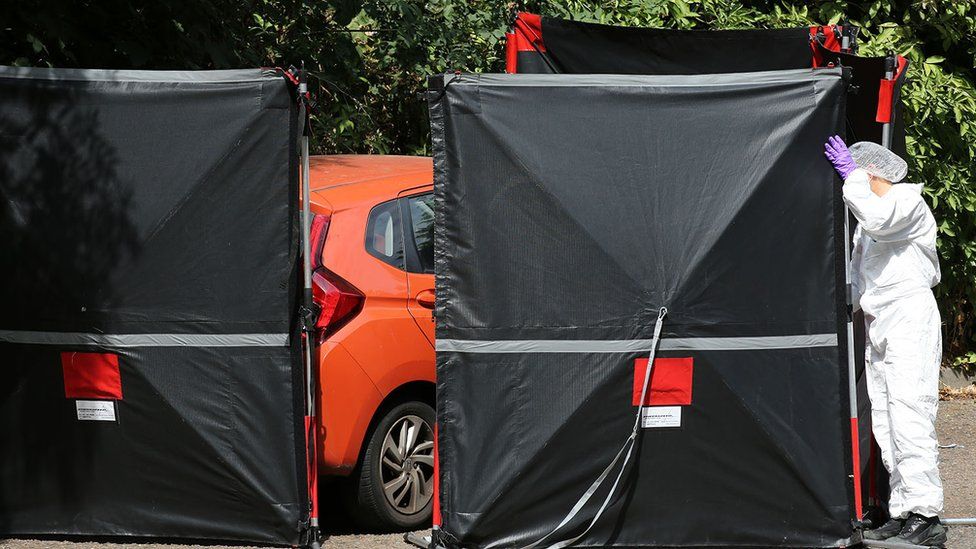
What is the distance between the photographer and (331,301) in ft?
18.3

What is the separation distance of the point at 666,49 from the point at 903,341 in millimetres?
2406

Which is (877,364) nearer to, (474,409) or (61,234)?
(474,409)

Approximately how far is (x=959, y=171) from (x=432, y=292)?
510 cm

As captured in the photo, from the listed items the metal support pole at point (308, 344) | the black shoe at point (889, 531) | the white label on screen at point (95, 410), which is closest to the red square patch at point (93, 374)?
the white label on screen at point (95, 410)

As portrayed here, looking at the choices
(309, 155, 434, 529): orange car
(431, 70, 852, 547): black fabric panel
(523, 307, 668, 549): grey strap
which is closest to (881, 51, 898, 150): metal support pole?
(431, 70, 852, 547): black fabric panel

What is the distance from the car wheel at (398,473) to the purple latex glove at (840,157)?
2296 millimetres

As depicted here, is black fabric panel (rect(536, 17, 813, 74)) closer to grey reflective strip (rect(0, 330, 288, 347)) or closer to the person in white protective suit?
the person in white protective suit

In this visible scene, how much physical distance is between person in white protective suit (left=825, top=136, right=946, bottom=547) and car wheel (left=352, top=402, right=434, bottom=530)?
2.18m

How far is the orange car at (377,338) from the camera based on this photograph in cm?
560

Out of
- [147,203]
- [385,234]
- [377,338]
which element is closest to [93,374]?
[147,203]

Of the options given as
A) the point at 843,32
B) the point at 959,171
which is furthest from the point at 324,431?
the point at 959,171

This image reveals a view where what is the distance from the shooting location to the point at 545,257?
212 inches

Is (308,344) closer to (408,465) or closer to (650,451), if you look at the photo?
(408,465)

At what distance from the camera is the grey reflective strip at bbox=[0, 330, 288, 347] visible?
17.9ft
